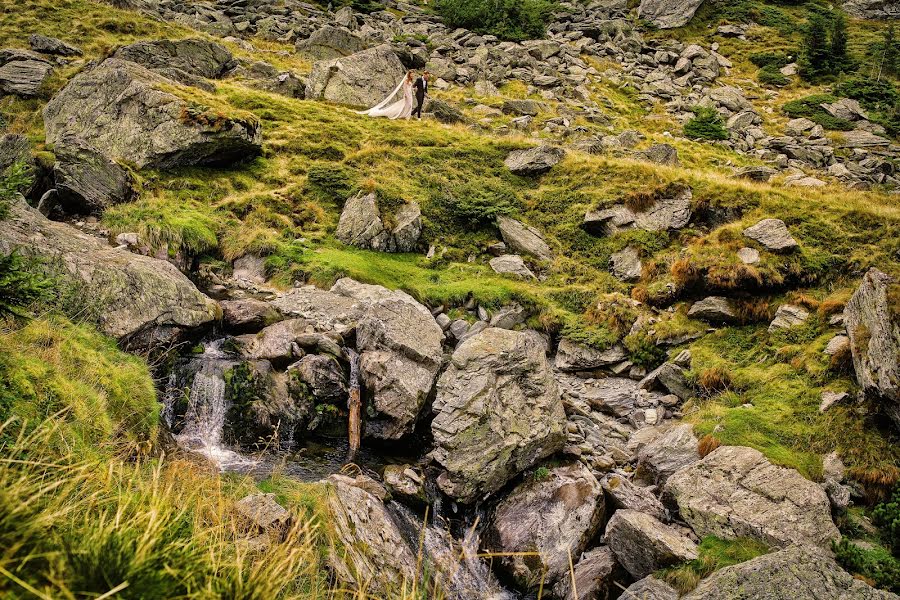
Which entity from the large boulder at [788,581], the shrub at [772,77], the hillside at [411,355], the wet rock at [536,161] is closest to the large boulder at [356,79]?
the hillside at [411,355]

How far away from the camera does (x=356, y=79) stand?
32562 millimetres

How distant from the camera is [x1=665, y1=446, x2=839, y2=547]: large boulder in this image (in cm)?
822

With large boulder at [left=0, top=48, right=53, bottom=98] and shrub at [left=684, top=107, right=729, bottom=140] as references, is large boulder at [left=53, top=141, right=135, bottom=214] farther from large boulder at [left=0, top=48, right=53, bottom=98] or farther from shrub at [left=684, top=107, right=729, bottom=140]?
shrub at [left=684, top=107, right=729, bottom=140]

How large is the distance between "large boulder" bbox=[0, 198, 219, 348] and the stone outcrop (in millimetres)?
6931

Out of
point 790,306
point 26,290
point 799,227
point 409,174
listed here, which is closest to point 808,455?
point 790,306

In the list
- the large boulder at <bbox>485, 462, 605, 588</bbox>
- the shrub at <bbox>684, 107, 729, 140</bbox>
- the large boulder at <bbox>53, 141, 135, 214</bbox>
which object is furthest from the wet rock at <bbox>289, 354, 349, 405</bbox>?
the shrub at <bbox>684, 107, 729, 140</bbox>

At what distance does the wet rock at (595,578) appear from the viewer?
8.39 metres

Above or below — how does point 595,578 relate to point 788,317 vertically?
below

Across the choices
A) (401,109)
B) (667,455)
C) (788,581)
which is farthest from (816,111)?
(788,581)

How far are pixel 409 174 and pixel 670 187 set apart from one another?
10960mm

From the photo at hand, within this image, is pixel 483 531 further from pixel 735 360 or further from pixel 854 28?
pixel 854 28

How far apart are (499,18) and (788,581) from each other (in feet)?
188

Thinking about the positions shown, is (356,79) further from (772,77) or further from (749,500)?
(772,77)

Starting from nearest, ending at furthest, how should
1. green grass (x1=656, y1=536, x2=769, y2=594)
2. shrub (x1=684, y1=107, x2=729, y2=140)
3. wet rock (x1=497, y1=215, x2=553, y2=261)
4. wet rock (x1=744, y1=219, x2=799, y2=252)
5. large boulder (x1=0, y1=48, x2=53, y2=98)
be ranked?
green grass (x1=656, y1=536, x2=769, y2=594), wet rock (x1=744, y1=219, x2=799, y2=252), wet rock (x1=497, y1=215, x2=553, y2=261), large boulder (x1=0, y1=48, x2=53, y2=98), shrub (x1=684, y1=107, x2=729, y2=140)
